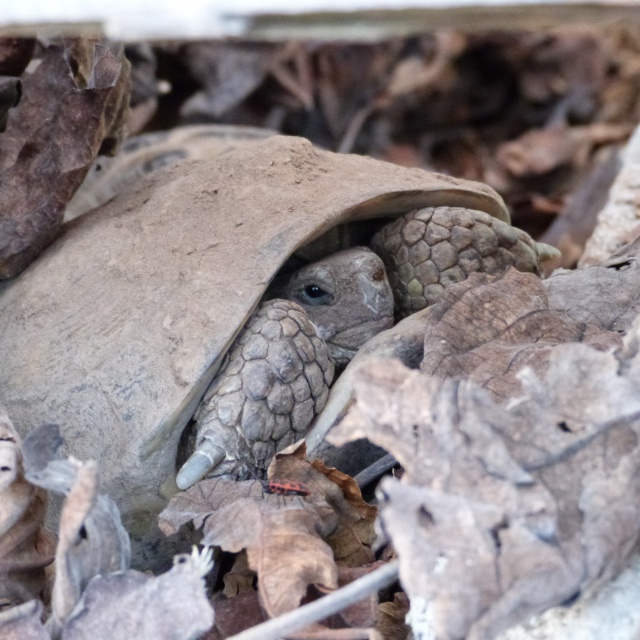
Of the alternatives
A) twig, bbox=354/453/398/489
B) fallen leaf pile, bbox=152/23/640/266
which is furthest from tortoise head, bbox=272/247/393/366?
fallen leaf pile, bbox=152/23/640/266

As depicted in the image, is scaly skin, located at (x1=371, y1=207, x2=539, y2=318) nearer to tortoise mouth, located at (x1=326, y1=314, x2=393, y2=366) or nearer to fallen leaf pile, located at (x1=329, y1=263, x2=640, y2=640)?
tortoise mouth, located at (x1=326, y1=314, x2=393, y2=366)

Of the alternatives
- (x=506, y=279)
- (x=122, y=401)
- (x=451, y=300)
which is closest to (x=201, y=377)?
(x=122, y=401)

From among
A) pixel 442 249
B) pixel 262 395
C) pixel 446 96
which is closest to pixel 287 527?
pixel 262 395

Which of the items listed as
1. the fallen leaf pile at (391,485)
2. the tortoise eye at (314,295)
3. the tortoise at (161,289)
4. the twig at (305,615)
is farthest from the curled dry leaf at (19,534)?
the tortoise eye at (314,295)

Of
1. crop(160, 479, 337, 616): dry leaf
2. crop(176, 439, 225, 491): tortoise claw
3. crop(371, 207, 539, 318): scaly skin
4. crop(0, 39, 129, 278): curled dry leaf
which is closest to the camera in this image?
crop(160, 479, 337, 616): dry leaf

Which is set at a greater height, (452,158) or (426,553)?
(426,553)

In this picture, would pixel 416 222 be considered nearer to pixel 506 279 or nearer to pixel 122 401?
pixel 506 279

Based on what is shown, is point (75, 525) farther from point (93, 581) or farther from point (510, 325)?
point (510, 325)
